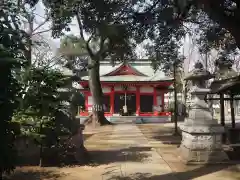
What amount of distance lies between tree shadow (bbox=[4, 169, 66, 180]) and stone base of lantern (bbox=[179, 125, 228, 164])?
3785 mm

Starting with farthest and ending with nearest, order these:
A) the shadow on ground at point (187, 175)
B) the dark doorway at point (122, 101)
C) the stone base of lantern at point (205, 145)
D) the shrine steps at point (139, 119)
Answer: the dark doorway at point (122, 101) < the shrine steps at point (139, 119) < the stone base of lantern at point (205, 145) < the shadow on ground at point (187, 175)

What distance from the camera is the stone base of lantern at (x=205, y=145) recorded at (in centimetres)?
966

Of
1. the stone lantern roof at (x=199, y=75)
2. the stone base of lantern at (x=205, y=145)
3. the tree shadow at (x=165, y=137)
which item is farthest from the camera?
the tree shadow at (x=165, y=137)

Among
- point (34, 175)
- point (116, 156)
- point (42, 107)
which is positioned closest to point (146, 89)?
point (116, 156)

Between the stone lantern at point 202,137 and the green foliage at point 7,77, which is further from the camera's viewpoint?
the stone lantern at point 202,137

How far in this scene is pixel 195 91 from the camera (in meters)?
10.5

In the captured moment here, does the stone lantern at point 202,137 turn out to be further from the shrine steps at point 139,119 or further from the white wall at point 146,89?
the white wall at point 146,89

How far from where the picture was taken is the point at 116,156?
36.1 feet

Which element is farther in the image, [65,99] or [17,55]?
[65,99]

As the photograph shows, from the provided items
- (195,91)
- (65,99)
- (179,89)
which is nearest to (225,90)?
(195,91)

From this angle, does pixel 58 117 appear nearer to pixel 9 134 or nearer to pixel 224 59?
pixel 9 134

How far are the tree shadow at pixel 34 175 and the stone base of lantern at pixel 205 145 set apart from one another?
3785mm

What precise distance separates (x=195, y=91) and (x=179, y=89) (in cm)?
3487

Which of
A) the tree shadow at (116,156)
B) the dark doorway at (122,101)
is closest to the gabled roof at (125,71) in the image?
the dark doorway at (122,101)
